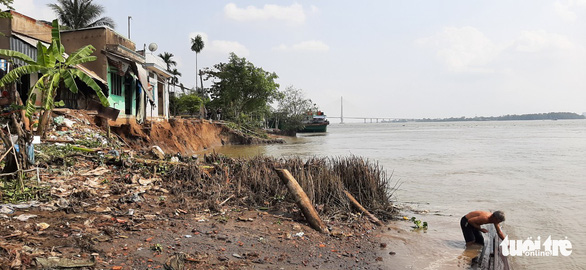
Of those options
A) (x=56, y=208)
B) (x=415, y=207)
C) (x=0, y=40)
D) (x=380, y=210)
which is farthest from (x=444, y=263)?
(x=0, y=40)

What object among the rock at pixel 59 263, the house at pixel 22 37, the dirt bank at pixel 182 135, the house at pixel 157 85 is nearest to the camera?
the rock at pixel 59 263

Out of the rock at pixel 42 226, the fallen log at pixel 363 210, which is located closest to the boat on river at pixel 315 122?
the fallen log at pixel 363 210

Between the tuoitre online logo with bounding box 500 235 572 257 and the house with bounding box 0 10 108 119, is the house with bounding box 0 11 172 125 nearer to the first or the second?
the house with bounding box 0 10 108 119

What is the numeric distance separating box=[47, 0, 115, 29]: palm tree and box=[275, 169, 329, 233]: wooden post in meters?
31.8

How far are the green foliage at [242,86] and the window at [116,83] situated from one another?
17.2 meters

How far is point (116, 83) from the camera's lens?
664 inches

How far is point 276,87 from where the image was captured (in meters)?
35.0

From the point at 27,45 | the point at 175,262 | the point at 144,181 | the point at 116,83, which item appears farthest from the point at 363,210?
the point at 27,45

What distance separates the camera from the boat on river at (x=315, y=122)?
6059cm

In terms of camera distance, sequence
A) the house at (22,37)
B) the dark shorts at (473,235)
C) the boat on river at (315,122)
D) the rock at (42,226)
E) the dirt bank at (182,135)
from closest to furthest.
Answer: the rock at (42,226) → the dark shorts at (473,235) → the house at (22,37) → the dirt bank at (182,135) → the boat on river at (315,122)

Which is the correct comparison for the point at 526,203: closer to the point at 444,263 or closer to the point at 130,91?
the point at 444,263

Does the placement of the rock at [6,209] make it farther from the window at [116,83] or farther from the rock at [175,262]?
the window at [116,83]

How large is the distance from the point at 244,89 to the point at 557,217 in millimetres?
28440

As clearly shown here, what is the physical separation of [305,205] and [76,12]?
33009mm
